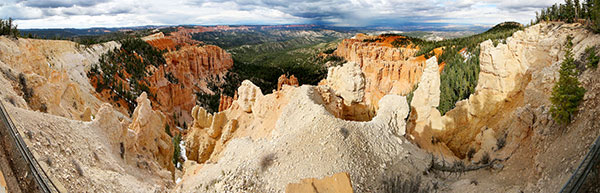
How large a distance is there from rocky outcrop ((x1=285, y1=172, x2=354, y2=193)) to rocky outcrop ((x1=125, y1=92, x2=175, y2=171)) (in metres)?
8.82

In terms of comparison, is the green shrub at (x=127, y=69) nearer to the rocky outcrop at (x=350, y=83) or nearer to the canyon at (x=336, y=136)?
the canyon at (x=336, y=136)

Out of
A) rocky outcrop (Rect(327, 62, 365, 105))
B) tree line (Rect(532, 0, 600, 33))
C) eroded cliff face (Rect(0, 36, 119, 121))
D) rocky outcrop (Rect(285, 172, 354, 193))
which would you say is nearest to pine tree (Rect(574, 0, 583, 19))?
tree line (Rect(532, 0, 600, 33))

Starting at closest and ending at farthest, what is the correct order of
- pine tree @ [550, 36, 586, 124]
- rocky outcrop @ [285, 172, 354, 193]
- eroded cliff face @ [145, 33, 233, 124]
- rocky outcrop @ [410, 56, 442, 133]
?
1. rocky outcrop @ [285, 172, 354, 193]
2. pine tree @ [550, 36, 586, 124]
3. rocky outcrop @ [410, 56, 442, 133]
4. eroded cliff face @ [145, 33, 233, 124]

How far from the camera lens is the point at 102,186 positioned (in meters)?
7.36

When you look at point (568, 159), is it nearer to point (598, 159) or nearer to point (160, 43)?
point (598, 159)

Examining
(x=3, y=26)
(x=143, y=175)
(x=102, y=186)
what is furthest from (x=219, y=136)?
(x=3, y=26)

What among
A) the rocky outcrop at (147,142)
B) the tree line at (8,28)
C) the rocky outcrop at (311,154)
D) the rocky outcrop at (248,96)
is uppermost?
the tree line at (8,28)

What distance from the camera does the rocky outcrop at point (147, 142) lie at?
13.1 metres

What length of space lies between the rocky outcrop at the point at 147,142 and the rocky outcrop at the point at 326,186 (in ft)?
28.9

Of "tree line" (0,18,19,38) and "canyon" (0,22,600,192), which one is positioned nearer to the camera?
"canyon" (0,22,600,192)

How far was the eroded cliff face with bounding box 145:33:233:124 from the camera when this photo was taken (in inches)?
1826

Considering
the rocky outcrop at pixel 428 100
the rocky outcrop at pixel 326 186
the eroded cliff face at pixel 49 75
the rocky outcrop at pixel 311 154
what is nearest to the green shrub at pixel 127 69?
the eroded cliff face at pixel 49 75

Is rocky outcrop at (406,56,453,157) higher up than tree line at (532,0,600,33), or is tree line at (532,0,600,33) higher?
tree line at (532,0,600,33)

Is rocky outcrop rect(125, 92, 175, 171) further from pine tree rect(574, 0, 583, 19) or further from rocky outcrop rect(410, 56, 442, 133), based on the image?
pine tree rect(574, 0, 583, 19)
